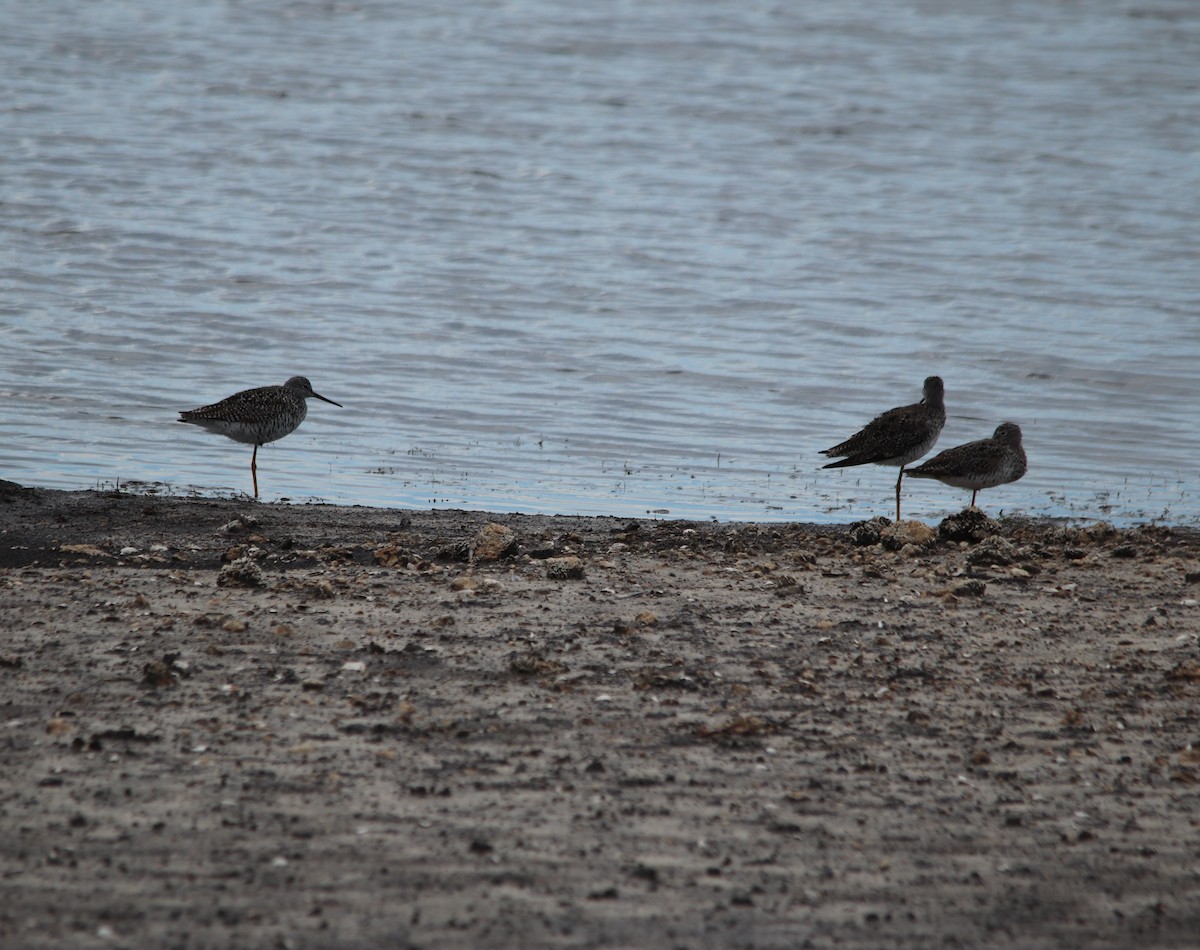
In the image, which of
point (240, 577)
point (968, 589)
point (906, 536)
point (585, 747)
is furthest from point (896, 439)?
point (585, 747)

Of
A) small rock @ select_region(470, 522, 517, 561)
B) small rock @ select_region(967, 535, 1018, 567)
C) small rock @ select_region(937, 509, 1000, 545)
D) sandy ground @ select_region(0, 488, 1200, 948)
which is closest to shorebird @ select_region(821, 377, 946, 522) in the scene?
small rock @ select_region(937, 509, 1000, 545)

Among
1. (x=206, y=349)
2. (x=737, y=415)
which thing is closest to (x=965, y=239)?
(x=737, y=415)

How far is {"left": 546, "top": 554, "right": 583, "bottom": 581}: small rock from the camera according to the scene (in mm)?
7977

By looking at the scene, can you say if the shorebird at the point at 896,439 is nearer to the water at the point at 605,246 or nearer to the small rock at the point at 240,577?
the water at the point at 605,246

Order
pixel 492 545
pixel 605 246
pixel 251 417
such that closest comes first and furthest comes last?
pixel 492 545 < pixel 251 417 < pixel 605 246

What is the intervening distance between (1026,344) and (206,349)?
8857 millimetres

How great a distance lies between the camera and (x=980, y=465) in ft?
33.9

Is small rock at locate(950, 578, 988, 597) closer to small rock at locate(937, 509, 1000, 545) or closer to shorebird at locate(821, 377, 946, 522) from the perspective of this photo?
small rock at locate(937, 509, 1000, 545)

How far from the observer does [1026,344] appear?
56.4 feet

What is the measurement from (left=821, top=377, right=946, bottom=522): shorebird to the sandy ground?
2029 millimetres

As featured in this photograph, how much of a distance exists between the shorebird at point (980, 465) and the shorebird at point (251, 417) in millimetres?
4572

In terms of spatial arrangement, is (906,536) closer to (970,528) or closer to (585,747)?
(970,528)

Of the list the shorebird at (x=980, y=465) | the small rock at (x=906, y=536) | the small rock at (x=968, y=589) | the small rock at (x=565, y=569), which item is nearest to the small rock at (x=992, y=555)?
the small rock at (x=906, y=536)

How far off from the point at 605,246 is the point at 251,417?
11.5 metres
